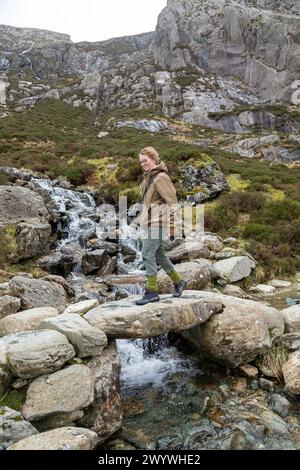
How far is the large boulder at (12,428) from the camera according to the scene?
13.1 feet

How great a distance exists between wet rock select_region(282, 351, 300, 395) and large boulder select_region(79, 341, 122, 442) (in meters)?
2.67

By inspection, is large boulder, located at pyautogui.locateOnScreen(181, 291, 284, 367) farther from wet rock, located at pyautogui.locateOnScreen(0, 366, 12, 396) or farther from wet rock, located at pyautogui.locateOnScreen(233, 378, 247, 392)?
wet rock, located at pyautogui.locateOnScreen(0, 366, 12, 396)

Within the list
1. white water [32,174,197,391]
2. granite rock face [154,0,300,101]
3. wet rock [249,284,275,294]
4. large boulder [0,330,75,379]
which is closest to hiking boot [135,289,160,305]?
white water [32,174,197,391]

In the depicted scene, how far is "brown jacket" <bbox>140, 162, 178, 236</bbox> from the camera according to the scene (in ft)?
19.3

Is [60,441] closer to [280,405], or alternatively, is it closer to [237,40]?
[280,405]

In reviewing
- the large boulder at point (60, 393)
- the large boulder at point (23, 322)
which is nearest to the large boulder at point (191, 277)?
the large boulder at point (23, 322)

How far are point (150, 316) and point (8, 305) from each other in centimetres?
334

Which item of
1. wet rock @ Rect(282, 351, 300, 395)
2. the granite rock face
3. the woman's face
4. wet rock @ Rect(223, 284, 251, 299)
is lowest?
wet rock @ Rect(223, 284, 251, 299)

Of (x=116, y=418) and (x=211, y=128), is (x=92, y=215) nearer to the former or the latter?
(x=116, y=418)

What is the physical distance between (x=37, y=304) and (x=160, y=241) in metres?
3.64

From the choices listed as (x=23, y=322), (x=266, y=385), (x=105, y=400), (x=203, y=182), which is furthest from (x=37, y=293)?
(x=203, y=182)

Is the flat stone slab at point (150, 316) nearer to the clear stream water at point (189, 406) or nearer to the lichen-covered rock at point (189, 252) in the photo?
the clear stream water at point (189, 406)

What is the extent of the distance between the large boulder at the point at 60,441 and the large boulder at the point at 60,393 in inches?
12.4

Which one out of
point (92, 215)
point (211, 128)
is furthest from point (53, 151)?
point (211, 128)
